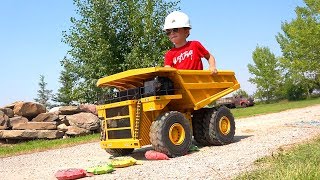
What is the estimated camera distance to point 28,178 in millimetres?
5871

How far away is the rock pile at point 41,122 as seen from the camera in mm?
14195

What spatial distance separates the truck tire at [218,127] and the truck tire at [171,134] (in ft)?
2.56

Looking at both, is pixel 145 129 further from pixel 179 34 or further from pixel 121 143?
pixel 179 34

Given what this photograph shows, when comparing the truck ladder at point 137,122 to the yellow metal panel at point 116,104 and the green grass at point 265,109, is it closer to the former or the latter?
the yellow metal panel at point 116,104

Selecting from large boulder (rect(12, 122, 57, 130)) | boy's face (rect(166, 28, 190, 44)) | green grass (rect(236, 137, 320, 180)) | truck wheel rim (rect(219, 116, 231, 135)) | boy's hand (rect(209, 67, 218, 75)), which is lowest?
green grass (rect(236, 137, 320, 180))

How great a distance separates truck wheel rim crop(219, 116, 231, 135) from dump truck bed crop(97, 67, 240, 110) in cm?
47

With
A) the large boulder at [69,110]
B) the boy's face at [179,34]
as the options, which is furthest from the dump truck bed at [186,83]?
the large boulder at [69,110]

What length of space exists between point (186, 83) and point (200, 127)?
3.52ft

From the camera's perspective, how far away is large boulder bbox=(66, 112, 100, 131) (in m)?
15.2

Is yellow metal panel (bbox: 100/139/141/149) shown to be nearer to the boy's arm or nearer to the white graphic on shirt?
the white graphic on shirt

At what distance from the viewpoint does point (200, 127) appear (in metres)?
7.77

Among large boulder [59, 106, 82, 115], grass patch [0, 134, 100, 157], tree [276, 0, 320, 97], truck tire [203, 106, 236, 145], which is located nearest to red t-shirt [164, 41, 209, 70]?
truck tire [203, 106, 236, 145]

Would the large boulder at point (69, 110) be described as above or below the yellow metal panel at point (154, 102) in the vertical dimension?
above

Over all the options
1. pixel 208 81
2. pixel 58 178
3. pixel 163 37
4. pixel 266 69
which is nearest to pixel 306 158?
pixel 58 178
